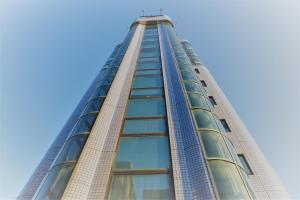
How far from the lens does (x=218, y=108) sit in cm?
1667

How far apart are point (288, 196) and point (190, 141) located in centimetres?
576

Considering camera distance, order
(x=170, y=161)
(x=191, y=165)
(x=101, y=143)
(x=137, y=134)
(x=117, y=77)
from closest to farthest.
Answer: (x=191, y=165)
(x=170, y=161)
(x=101, y=143)
(x=137, y=134)
(x=117, y=77)

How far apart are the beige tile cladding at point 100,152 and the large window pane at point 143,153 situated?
1.10ft

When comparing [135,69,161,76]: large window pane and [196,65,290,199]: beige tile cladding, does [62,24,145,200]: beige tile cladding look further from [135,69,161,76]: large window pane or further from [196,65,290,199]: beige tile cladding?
[196,65,290,199]: beige tile cladding

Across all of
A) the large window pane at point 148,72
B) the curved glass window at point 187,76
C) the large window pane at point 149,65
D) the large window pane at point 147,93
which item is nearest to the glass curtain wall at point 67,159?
the large window pane at point 147,93

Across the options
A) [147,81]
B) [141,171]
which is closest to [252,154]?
[147,81]

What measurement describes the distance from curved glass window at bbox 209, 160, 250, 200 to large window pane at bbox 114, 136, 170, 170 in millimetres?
1473

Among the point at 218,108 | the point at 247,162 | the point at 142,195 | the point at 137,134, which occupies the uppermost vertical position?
the point at 218,108

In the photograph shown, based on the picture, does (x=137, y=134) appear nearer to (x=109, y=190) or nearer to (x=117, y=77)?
(x=109, y=190)

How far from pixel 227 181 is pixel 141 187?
91.2 inches

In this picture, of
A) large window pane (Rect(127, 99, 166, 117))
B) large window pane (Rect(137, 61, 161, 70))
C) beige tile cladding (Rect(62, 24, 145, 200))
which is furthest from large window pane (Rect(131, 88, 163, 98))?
large window pane (Rect(137, 61, 161, 70))

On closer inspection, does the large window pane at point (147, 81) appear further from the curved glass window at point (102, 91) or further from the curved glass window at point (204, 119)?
the curved glass window at point (204, 119)

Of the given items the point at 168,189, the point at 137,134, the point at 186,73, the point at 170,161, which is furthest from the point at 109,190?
the point at 186,73

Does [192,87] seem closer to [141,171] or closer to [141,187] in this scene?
[141,171]
